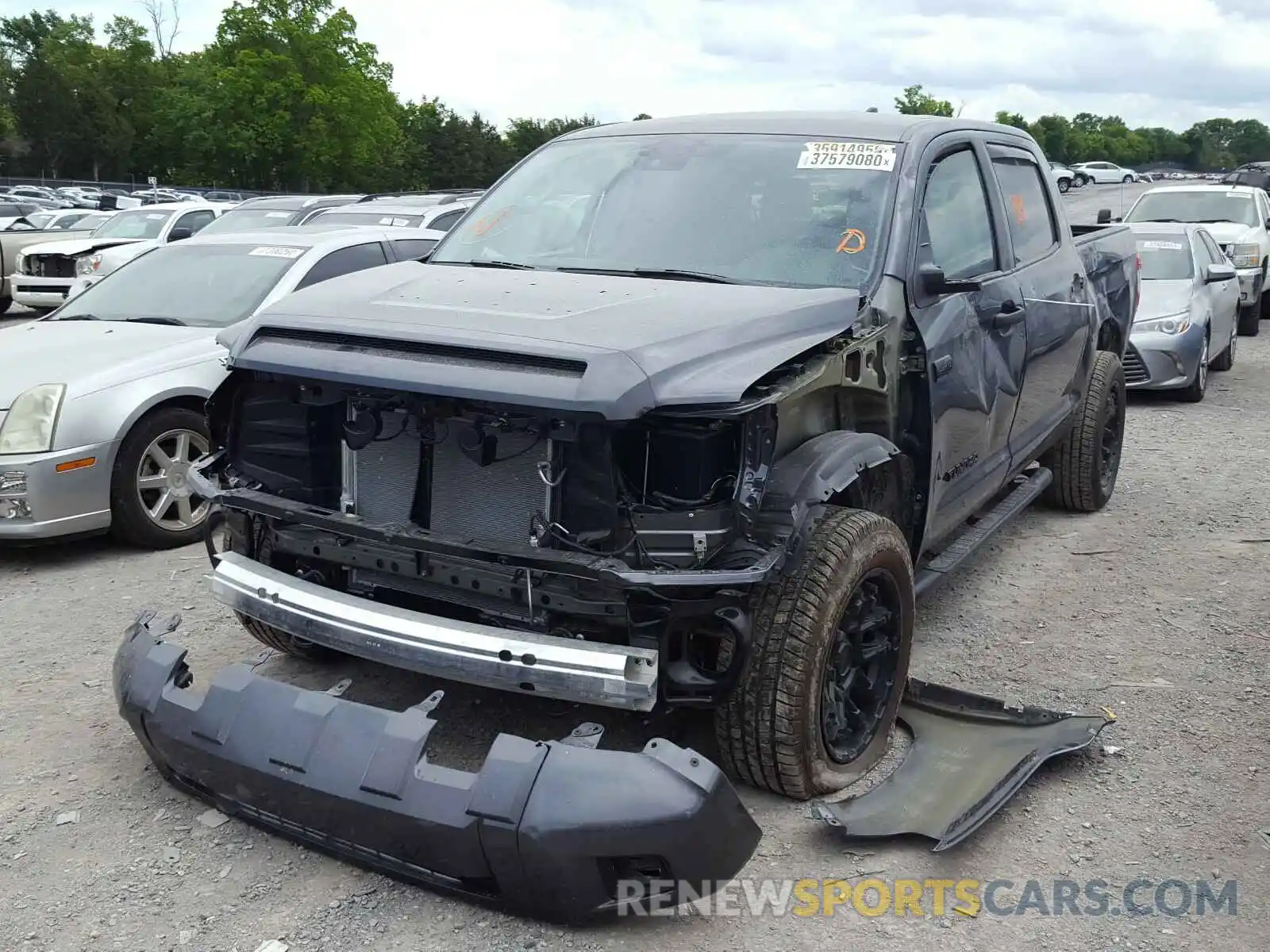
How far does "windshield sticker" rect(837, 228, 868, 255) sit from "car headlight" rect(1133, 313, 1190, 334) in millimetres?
7189

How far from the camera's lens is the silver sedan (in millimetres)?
5602

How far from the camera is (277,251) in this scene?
7.02 meters

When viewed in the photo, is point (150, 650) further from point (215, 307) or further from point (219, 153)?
point (219, 153)

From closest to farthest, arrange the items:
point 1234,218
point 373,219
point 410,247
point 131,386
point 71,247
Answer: point 131,386 < point 410,247 < point 373,219 < point 71,247 < point 1234,218

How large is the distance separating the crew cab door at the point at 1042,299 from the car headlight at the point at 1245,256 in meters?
9.44

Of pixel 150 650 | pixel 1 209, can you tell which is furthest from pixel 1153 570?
pixel 1 209

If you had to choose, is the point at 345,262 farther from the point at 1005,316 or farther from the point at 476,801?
the point at 476,801

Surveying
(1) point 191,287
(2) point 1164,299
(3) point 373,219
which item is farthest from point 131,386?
(2) point 1164,299

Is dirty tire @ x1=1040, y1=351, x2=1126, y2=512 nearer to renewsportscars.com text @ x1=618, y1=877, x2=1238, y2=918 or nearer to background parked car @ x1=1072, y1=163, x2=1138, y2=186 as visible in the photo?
renewsportscars.com text @ x1=618, y1=877, x2=1238, y2=918

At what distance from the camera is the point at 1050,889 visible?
10.3ft

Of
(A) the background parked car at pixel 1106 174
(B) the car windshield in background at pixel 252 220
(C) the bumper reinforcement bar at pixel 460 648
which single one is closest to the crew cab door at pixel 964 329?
(C) the bumper reinforcement bar at pixel 460 648

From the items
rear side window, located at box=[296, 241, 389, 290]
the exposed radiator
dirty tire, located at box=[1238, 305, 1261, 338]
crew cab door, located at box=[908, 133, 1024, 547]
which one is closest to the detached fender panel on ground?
crew cab door, located at box=[908, 133, 1024, 547]

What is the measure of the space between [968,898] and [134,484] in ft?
14.6

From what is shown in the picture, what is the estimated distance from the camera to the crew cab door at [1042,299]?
516 cm
